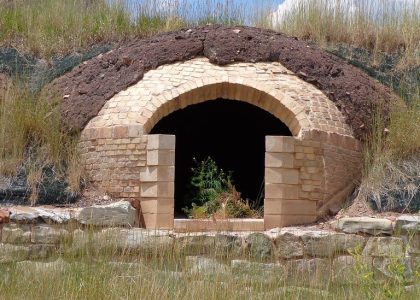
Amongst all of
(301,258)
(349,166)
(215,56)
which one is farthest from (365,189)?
(215,56)

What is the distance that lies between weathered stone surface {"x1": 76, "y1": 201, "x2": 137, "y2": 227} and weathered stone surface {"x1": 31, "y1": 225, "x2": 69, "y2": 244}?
11.3 inches

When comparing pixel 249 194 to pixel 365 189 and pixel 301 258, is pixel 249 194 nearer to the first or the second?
pixel 365 189

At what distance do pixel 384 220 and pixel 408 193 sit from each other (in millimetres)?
864

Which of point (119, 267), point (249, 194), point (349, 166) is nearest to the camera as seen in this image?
point (119, 267)

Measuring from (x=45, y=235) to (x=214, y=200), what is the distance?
7.48 ft

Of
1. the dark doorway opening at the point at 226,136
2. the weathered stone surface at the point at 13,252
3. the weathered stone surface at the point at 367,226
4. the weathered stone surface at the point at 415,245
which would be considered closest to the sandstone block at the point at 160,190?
the weathered stone surface at the point at 13,252

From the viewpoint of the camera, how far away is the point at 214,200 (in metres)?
9.67

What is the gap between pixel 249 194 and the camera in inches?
476

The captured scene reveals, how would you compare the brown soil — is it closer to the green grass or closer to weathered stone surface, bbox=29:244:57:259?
weathered stone surface, bbox=29:244:57:259

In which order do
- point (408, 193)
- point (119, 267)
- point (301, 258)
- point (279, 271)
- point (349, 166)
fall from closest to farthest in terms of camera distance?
1. point (119, 267)
2. point (279, 271)
3. point (301, 258)
4. point (408, 193)
5. point (349, 166)

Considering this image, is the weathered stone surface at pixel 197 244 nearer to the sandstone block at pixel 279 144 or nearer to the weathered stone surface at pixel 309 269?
the weathered stone surface at pixel 309 269

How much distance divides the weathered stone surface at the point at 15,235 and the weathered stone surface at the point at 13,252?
81 millimetres

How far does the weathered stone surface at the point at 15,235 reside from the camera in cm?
849

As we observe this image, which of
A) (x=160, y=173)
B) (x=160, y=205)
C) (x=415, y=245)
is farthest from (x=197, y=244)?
(x=415, y=245)
